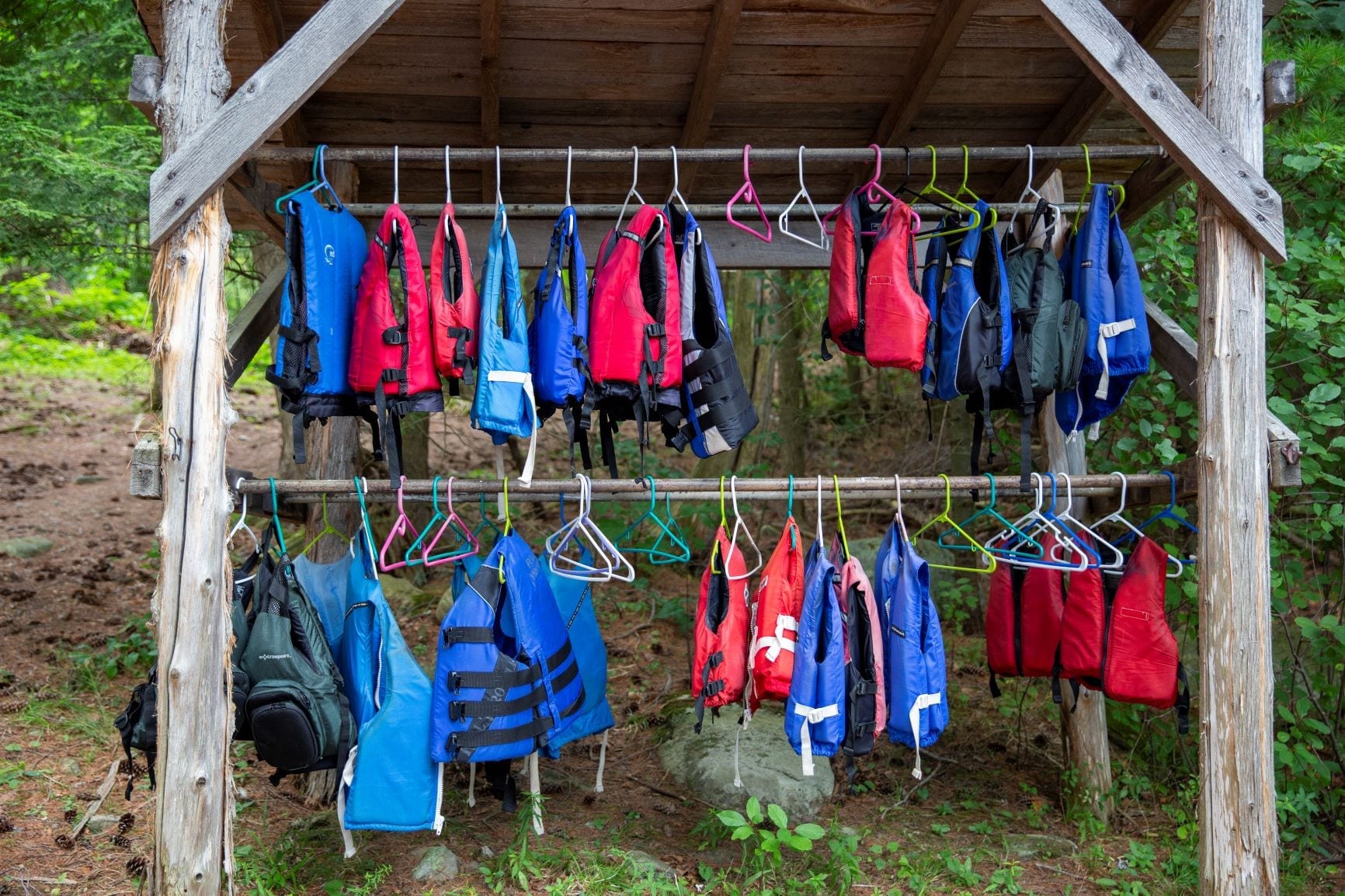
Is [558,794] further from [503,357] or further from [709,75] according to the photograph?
[709,75]

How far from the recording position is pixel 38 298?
12.9 meters


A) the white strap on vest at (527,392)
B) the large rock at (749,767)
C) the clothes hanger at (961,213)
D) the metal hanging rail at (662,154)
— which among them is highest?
the metal hanging rail at (662,154)

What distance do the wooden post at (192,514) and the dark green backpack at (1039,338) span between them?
2870 millimetres

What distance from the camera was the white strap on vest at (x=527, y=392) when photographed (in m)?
3.89

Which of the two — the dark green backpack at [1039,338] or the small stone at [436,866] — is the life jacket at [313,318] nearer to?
the small stone at [436,866]

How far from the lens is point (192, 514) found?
3625 mm

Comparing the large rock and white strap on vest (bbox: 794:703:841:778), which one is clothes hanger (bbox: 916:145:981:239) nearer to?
white strap on vest (bbox: 794:703:841:778)

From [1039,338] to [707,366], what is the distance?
1.29 meters

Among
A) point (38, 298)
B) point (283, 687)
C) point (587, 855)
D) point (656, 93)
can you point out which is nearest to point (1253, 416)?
point (656, 93)

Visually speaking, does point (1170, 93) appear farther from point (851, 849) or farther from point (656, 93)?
point (851, 849)

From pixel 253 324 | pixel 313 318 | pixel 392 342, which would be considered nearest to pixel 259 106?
pixel 313 318

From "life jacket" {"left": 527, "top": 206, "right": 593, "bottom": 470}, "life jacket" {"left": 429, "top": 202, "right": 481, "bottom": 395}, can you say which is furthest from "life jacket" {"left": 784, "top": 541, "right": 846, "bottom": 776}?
"life jacket" {"left": 429, "top": 202, "right": 481, "bottom": 395}

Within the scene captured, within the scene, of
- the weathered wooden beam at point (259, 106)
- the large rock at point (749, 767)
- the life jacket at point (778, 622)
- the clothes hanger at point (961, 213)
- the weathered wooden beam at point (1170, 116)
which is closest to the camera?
the weathered wooden beam at point (259, 106)

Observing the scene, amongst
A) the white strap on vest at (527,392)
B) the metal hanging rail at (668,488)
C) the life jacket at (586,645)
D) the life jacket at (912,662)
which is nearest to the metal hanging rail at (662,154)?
the white strap on vest at (527,392)
